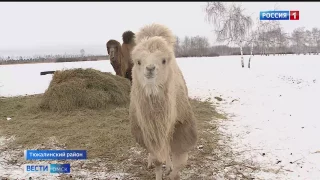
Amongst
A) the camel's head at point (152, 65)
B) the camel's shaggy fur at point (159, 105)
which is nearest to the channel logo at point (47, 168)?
the camel's shaggy fur at point (159, 105)

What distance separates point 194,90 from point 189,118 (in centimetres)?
858

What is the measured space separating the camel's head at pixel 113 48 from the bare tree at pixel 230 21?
50.9ft

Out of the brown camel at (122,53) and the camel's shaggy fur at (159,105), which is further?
the brown camel at (122,53)

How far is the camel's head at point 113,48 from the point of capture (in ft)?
35.6

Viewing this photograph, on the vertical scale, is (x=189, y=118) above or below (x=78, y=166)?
above

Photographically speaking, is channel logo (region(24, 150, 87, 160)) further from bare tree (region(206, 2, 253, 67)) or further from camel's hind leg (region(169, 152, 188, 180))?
bare tree (region(206, 2, 253, 67))

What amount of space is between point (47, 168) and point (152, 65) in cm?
305

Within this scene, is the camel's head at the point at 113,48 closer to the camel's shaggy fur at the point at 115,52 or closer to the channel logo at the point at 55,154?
the camel's shaggy fur at the point at 115,52

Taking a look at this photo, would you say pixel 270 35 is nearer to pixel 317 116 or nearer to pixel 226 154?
pixel 317 116

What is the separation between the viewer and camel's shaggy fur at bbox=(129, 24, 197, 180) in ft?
11.2

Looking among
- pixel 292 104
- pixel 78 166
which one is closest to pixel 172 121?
pixel 78 166

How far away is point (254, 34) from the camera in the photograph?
25250 mm

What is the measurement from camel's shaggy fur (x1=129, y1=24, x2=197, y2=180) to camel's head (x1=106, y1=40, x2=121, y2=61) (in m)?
6.58

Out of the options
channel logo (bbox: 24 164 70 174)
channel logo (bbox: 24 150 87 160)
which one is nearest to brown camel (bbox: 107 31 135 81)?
channel logo (bbox: 24 150 87 160)
